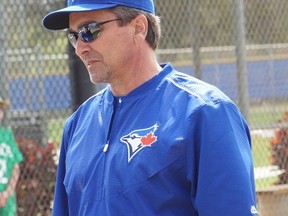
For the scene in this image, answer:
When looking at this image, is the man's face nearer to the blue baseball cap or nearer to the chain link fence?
the blue baseball cap

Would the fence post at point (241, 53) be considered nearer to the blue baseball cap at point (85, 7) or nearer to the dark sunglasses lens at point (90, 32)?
the blue baseball cap at point (85, 7)

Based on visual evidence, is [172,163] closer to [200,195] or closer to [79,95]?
[200,195]

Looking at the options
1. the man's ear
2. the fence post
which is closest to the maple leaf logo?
the man's ear

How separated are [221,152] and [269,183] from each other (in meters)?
5.24

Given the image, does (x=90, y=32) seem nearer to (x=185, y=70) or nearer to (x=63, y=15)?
(x=63, y=15)

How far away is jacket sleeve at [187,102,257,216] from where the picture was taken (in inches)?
93.7

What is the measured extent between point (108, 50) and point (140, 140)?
1.10 feet

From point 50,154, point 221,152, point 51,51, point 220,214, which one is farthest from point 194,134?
point 50,154

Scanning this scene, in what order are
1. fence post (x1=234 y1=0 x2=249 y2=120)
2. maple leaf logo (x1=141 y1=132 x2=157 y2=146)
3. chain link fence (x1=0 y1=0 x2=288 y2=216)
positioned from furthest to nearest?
fence post (x1=234 y1=0 x2=249 y2=120) < chain link fence (x1=0 y1=0 x2=288 y2=216) < maple leaf logo (x1=141 y1=132 x2=157 y2=146)

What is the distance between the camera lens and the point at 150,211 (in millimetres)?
2445

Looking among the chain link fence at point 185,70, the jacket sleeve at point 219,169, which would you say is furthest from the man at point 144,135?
the chain link fence at point 185,70

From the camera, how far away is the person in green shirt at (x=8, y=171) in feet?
19.1

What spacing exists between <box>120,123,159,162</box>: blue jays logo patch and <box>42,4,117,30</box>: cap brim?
1.39 ft

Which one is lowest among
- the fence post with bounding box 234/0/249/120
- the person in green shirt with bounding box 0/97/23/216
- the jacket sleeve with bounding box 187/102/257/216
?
the person in green shirt with bounding box 0/97/23/216
